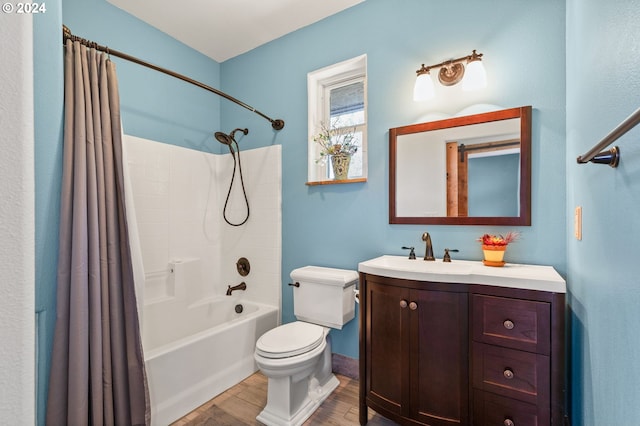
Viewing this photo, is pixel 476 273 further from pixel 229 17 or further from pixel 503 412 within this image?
pixel 229 17

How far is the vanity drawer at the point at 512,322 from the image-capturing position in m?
1.19

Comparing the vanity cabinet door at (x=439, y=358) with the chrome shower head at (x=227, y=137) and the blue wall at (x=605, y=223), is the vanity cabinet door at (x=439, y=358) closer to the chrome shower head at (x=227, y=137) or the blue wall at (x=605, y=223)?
the blue wall at (x=605, y=223)

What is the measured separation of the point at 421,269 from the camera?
1.48 m

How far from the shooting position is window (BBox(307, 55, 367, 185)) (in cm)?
224

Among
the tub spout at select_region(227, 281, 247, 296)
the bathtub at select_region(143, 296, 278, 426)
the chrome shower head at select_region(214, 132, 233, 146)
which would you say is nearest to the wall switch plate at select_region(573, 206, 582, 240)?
the bathtub at select_region(143, 296, 278, 426)

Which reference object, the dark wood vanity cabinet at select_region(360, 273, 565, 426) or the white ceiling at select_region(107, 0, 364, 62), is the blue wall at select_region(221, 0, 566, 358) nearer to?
the white ceiling at select_region(107, 0, 364, 62)

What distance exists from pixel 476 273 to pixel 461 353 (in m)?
0.38

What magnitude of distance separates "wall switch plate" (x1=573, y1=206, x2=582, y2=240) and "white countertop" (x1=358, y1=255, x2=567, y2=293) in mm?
197

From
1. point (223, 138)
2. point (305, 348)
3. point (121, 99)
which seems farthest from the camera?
point (223, 138)

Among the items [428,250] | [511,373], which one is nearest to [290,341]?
[428,250]

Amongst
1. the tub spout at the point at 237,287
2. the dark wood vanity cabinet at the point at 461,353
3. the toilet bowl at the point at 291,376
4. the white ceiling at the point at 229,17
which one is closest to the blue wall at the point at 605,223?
the dark wood vanity cabinet at the point at 461,353

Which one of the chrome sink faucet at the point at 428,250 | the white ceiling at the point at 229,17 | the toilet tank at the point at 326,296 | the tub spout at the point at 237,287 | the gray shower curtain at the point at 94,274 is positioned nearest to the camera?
the gray shower curtain at the point at 94,274

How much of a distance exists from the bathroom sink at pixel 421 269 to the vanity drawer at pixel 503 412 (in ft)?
1.75

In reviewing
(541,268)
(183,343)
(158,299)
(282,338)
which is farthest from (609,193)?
(158,299)
